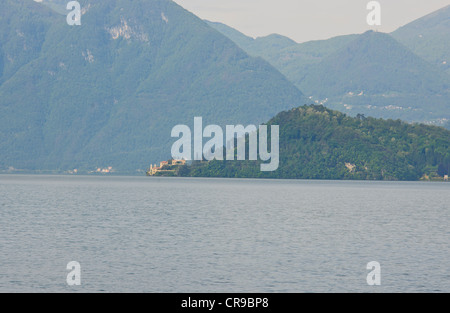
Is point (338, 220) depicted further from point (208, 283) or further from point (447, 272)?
point (208, 283)

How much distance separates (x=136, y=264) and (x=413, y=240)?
3246 centimetres

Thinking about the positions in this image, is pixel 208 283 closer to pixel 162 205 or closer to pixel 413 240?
pixel 413 240

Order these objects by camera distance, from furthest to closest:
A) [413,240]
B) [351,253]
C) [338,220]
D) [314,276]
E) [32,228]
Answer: [338,220] → [32,228] → [413,240] → [351,253] → [314,276]

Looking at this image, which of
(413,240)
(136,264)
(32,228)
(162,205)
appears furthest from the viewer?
(162,205)

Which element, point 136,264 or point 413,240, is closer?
point 136,264

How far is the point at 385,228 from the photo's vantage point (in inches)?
3674

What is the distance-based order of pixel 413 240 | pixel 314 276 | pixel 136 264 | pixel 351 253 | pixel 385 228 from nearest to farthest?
pixel 314 276, pixel 136 264, pixel 351 253, pixel 413 240, pixel 385 228
